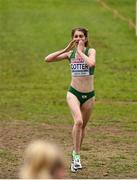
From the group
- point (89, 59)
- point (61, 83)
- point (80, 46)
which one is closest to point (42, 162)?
point (89, 59)

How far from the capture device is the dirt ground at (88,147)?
11188mm

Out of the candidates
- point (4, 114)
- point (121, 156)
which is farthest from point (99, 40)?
point (121, 156)

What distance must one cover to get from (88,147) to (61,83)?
11949mm

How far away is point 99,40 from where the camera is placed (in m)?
37.1

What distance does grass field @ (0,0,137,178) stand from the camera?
13031 millimetres

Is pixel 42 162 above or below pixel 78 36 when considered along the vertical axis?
below

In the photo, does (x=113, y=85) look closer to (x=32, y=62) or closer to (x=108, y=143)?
(x=32, y=62)

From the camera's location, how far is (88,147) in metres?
13.7

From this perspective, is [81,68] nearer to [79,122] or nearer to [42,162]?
[79,122]

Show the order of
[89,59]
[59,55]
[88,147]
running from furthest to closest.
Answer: [88,147] < [59,55] < [89,59]

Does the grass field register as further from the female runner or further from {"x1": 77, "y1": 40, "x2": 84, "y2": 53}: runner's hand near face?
{"x1": 77, "y1": 40, "x2": 84, "y2": 53}: runner's hand near face

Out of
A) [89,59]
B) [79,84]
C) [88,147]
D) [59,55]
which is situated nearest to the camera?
[89,59]

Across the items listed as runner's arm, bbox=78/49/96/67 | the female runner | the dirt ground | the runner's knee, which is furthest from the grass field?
runner's arm, bbox=78/49/96/67

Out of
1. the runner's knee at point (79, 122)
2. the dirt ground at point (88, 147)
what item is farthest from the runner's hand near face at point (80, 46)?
the dirt ground at point (88, 147)
